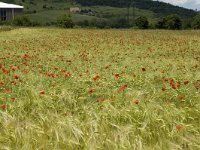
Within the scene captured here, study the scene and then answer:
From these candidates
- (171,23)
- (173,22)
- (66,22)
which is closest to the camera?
(66,22)

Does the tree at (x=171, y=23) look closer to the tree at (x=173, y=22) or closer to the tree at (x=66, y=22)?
the tree at (x=173, y=22)

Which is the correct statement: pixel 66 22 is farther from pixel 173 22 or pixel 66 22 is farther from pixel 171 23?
pixel 173 22

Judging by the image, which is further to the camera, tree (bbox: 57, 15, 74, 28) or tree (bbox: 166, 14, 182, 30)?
tree (bbox: 166, 14, 182, 30)

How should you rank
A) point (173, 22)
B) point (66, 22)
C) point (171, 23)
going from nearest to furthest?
point (66, 22) → point (171, 23) → point (173, 22)

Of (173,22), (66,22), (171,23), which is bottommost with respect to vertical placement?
(66,22)

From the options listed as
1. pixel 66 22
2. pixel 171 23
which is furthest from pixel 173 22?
pixel 66 22

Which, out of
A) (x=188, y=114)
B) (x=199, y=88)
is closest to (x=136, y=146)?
(x=188, y=114)

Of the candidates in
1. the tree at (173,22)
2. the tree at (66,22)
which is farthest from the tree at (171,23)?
the tree at (66,22)

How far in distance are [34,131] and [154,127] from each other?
181cm

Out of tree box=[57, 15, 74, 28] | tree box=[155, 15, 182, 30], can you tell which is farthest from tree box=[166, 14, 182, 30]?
tree box=[57, 15, 74, 28]

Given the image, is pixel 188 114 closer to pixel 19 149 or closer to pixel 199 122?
pixel 199 122

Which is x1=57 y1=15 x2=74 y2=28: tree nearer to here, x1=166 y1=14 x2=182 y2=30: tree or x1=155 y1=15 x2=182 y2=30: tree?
x1=155 y1=15 x2=182 y2=30: tree

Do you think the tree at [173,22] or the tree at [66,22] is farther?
the tree at [173,22]

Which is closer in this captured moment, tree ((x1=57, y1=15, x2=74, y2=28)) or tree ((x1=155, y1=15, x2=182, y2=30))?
tree ((x1=57, y1=15, x2=74, y2=28))
